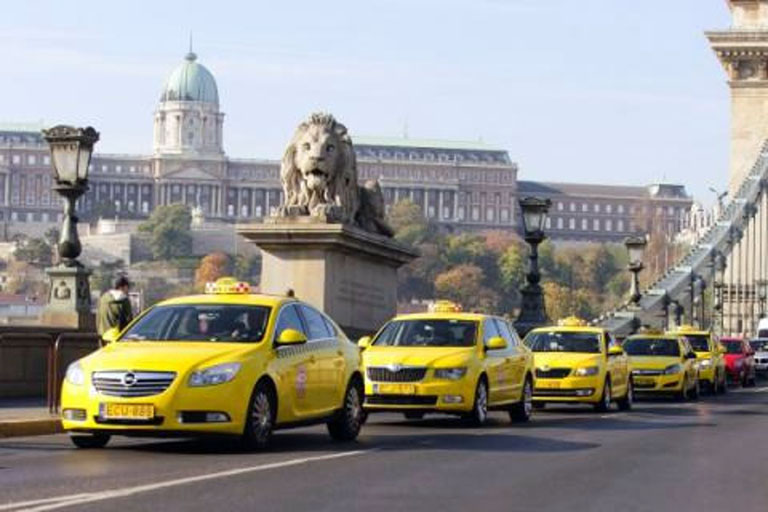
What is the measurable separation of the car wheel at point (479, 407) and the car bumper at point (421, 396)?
232mm

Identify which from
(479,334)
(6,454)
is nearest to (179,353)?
(6,454)

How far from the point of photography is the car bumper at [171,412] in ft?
59.2

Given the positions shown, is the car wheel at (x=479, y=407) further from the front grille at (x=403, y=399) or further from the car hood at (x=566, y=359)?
the car hood at (x=566, y=359)

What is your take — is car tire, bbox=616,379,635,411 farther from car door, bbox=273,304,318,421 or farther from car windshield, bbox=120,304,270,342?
car windshield, bbox=120,304,270,342

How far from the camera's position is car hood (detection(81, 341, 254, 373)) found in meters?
18.2

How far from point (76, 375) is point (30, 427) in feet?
9.58

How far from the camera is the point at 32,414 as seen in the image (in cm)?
2281

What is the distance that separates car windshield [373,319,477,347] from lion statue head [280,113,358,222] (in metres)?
8.93

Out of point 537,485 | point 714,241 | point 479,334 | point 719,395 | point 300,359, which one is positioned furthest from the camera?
point 714,241

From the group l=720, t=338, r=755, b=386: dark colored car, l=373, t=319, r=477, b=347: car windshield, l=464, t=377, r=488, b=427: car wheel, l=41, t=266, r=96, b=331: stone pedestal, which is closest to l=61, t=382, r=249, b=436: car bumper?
l=464, t=377, r=488, b=427: car wheel

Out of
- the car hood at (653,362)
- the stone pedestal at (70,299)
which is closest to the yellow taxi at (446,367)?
the stone pedestal at (70,299)

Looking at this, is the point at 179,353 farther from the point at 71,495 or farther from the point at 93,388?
the point at 71,495

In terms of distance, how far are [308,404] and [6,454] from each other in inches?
118

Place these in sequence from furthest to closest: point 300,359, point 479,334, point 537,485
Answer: point 479,334, point 300,359, point 537,485
